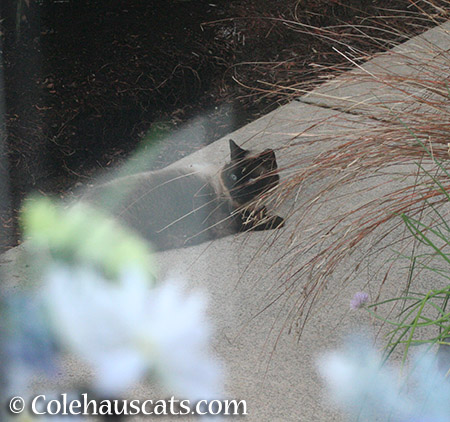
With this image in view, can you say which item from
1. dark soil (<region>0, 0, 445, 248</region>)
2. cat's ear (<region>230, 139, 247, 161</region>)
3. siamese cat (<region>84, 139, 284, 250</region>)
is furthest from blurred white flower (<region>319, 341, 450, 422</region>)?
dark soil (<region>0, 0, 445, 248</region>)

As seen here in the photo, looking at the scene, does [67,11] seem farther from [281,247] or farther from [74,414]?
[74,414]

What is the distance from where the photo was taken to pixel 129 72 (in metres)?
3.80

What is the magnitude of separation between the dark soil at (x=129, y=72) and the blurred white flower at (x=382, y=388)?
1533mm

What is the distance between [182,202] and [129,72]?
1669mm

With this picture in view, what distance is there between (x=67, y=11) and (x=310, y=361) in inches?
138

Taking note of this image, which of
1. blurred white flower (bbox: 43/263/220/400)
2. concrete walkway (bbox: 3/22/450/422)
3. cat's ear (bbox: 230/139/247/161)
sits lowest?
blurred white flower (bbox: 43/263/220/400)

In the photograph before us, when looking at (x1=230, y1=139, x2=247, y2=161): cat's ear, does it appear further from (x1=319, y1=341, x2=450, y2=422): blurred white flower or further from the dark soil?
(x1=319, y1=341, x2=450, y2=422): blurred white flower

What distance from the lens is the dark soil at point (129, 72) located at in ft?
10.4

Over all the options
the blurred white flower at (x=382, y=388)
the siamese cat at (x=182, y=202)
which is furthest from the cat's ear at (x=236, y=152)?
the blurred white flower at (x=382, y=388)

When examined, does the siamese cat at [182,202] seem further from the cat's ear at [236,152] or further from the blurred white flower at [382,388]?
the blurred white flower at [382,388]

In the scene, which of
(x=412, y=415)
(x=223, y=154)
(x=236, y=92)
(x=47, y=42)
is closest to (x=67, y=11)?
(x=47, y=42)

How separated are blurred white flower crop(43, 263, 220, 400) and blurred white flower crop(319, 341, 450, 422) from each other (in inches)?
14.6

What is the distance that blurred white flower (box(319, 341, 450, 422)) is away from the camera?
1556mm

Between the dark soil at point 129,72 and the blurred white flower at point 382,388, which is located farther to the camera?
the dark soil at point 129,72
